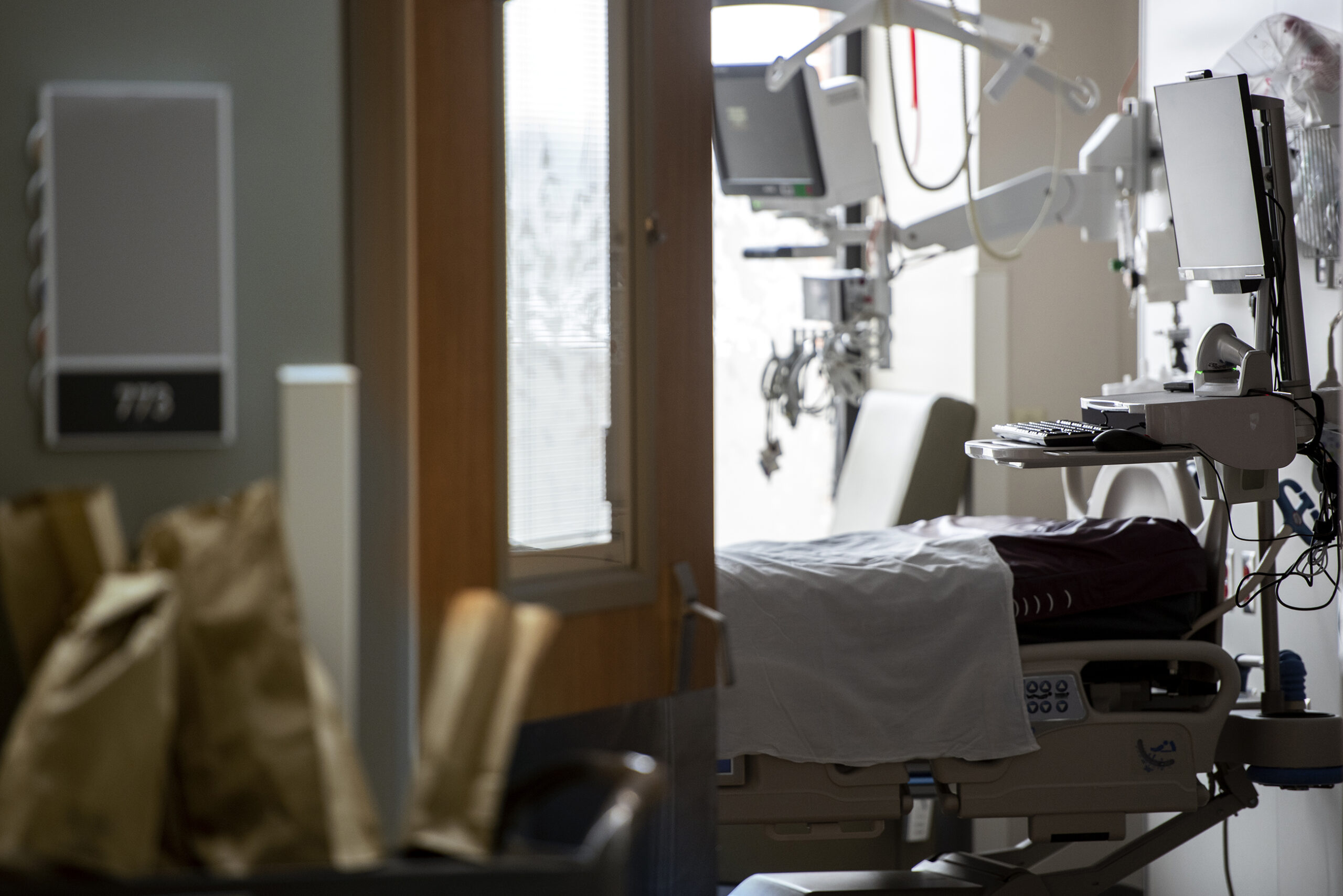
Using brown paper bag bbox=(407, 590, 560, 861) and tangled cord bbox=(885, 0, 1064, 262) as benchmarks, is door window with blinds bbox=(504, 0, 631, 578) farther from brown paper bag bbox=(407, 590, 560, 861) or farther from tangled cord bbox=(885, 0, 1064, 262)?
tangled cord bbox=(885, 0, 1064, 262)

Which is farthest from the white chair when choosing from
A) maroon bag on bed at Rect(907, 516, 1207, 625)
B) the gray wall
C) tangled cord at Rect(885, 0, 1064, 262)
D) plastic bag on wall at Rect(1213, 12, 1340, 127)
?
the gray wall

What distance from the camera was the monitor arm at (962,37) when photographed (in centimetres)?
305

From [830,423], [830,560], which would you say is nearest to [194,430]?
[830,560]

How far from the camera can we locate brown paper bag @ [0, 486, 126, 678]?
98cm

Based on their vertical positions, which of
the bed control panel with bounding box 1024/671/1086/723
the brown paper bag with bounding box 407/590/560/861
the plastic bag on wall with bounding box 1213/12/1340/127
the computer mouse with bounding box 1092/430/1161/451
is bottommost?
the bed control panel with bounding box 1024/671/1086/723

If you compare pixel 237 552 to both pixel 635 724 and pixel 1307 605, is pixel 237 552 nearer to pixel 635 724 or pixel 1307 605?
pixel 635 724

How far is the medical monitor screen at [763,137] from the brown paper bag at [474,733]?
8.14 feet

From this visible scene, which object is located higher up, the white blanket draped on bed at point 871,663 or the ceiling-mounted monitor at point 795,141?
the ceiling-mounted monitor at point 795,141

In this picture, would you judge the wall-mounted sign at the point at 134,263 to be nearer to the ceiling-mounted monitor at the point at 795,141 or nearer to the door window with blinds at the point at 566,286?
the door window with blinds at the point at 566,286

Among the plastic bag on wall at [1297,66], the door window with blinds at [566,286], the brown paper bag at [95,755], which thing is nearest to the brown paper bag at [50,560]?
the brown paper bag at [95,755]

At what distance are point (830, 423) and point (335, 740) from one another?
3.69 m

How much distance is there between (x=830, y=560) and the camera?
2.47m

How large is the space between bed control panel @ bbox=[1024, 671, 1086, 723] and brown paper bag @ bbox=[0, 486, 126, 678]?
1.80 m

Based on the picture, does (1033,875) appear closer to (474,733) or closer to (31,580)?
(474,733)
